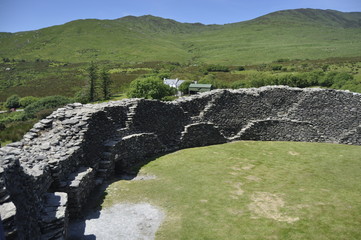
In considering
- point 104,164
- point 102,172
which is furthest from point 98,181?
point 104,164

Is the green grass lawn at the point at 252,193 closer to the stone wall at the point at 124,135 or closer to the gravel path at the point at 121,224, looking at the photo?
the gravel path at the point at 121,224

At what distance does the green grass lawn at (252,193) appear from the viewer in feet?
35.1

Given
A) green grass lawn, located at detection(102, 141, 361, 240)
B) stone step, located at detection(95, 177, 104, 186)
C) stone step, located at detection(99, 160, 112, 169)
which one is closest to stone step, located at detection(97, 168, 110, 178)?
stone step, located at detection(99, 160, 112, 169)

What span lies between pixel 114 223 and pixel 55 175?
2.99 meters

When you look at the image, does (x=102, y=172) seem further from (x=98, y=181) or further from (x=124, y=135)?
(x=124, y=135)

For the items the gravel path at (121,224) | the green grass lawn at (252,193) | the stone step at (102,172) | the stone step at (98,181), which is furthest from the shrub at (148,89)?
the gravel path at (121,224)

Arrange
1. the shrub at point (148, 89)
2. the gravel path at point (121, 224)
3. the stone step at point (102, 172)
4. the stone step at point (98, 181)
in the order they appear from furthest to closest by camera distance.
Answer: the shrub at point (148, 89), the stone step at point (102, 172), the stone step at point (98, 181), the gravel path at point (121, 224)

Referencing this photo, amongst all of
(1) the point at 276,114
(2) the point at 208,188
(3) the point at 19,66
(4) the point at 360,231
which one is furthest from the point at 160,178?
(3) the point at 19,66

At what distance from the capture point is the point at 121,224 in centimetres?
1110

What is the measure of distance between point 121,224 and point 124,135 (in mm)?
7296

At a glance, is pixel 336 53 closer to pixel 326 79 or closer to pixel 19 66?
pixel 326 79

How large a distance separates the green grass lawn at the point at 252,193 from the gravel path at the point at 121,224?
0.46 metres

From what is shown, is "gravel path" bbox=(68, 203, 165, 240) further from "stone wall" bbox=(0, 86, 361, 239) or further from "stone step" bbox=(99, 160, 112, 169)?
"stone step" bbox=(99, 160, 112, 169)

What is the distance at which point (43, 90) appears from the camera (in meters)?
84.6
